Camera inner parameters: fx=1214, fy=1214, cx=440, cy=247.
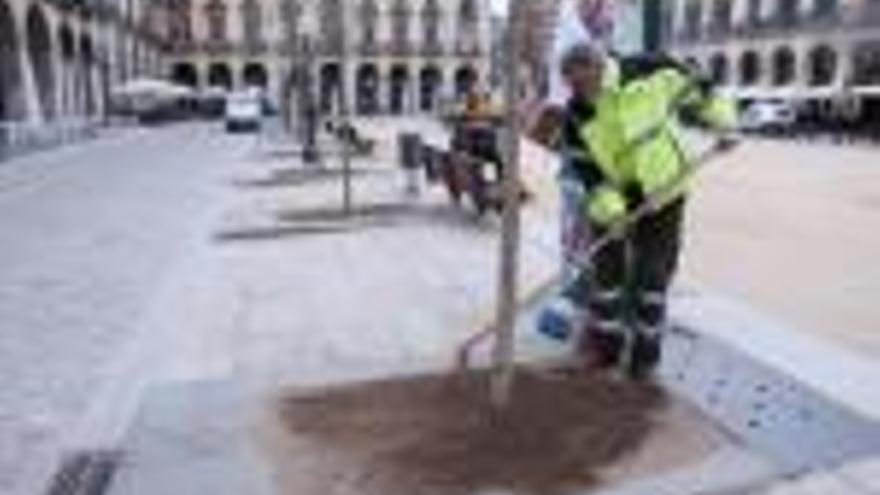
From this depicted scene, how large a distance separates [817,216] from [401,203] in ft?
18.4

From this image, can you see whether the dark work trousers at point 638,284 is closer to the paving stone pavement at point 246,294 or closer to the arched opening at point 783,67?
the paving stone pavement at point 246,294

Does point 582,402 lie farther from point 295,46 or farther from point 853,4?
point 853,4

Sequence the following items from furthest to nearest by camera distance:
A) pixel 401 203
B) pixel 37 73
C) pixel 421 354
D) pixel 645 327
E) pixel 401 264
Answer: pixel 37 73
pixel 401 203
pixel 401 264
pixel 421 354
pixel 645 327

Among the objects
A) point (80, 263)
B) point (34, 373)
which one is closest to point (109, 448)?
point (34, 373)

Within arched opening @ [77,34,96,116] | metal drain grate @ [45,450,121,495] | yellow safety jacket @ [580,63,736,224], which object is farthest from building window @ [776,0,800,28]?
metal drain grate @ [45,450,121,495]

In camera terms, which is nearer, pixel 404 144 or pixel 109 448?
pixel 109 448

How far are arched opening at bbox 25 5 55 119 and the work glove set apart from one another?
4152 cm

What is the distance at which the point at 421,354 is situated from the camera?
779 cm

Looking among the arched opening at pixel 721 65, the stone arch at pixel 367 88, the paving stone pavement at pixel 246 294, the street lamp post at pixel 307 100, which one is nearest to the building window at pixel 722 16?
the arched opening at pixel 721 65

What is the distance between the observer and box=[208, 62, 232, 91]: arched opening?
9112 cm

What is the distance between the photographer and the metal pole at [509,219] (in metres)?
5.98

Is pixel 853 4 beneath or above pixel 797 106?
above

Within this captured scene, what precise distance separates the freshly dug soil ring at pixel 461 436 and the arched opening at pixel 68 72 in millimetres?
43810

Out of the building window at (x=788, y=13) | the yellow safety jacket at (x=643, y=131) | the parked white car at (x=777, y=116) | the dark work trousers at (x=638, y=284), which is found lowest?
the parked white car at (x=777, y=116)
